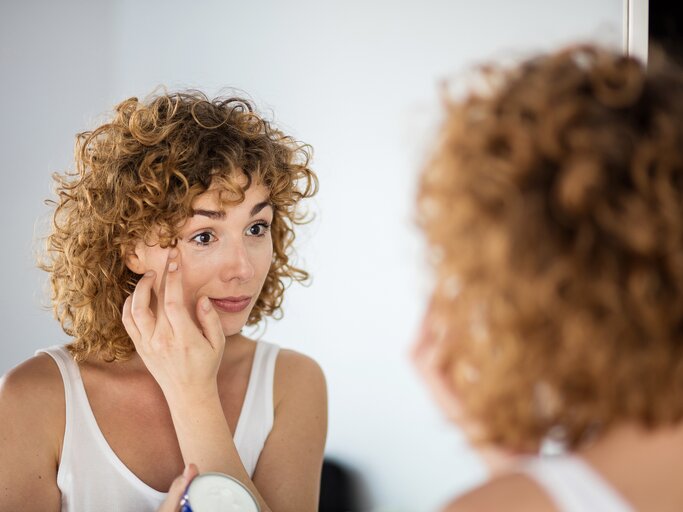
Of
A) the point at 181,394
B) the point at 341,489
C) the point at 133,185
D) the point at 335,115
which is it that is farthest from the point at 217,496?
the point at 335,115

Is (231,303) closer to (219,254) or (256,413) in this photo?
(219,254)

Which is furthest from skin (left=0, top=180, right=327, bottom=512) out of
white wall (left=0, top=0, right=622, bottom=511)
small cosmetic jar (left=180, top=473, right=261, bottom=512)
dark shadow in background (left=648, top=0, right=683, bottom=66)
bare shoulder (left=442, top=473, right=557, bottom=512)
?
dark shadow in background (left=648, top=0, right=683, bottom=66)

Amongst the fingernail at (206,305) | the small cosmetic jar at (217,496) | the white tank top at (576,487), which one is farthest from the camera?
the fingernail at (206,305)

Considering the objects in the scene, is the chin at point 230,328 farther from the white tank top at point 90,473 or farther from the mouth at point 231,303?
the white tank top at point 90,473

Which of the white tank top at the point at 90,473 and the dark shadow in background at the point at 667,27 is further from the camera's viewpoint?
the dark shadow in background at the point at 667,27

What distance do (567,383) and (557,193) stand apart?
6.3 inches

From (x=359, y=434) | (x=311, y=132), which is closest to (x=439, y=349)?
(x=359, y=434)

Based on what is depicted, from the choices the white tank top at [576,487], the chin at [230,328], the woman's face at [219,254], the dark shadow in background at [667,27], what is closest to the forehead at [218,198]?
the woman's face at [219,254]

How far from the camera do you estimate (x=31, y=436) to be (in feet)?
4.38

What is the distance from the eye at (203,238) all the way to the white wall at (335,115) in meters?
0.87

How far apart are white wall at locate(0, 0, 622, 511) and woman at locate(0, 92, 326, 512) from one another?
2.66ft

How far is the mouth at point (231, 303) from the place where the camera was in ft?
4.80

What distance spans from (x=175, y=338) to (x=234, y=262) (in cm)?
17

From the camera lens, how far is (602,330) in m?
0.67
